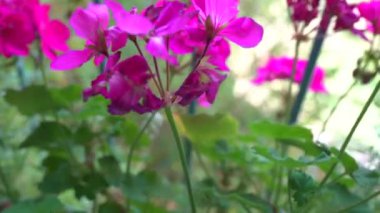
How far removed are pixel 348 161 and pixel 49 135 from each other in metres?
0.42

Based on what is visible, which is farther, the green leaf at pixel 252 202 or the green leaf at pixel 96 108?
the green leaf at pixel 96 108

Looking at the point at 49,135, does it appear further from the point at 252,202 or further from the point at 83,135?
the point at 252,202

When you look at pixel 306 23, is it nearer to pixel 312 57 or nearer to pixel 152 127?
pixel 312 57

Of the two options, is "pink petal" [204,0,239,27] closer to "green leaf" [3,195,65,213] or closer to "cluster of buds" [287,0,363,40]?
"cluster of buds" [287,0,363,40]

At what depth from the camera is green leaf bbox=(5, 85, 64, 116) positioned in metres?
0.77

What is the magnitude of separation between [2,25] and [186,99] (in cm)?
33

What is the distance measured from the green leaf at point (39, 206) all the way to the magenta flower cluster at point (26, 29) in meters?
0.20

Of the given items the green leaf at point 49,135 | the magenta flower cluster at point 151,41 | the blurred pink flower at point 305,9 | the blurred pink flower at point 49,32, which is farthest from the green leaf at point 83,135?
the blurred pink flower at point 305,9

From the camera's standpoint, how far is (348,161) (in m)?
0.62

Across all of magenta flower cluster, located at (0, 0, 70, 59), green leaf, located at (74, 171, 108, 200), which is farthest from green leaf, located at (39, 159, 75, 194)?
magenta flower cluster, located at (0, 0, 70, 59)

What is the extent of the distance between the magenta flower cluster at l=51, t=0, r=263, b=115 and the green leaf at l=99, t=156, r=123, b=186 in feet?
0.85

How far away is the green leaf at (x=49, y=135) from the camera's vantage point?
2.54 ft

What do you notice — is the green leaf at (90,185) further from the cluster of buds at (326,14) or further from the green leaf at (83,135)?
the cluster of buds at (326,14)

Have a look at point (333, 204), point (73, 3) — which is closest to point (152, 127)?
point (73, 3)
